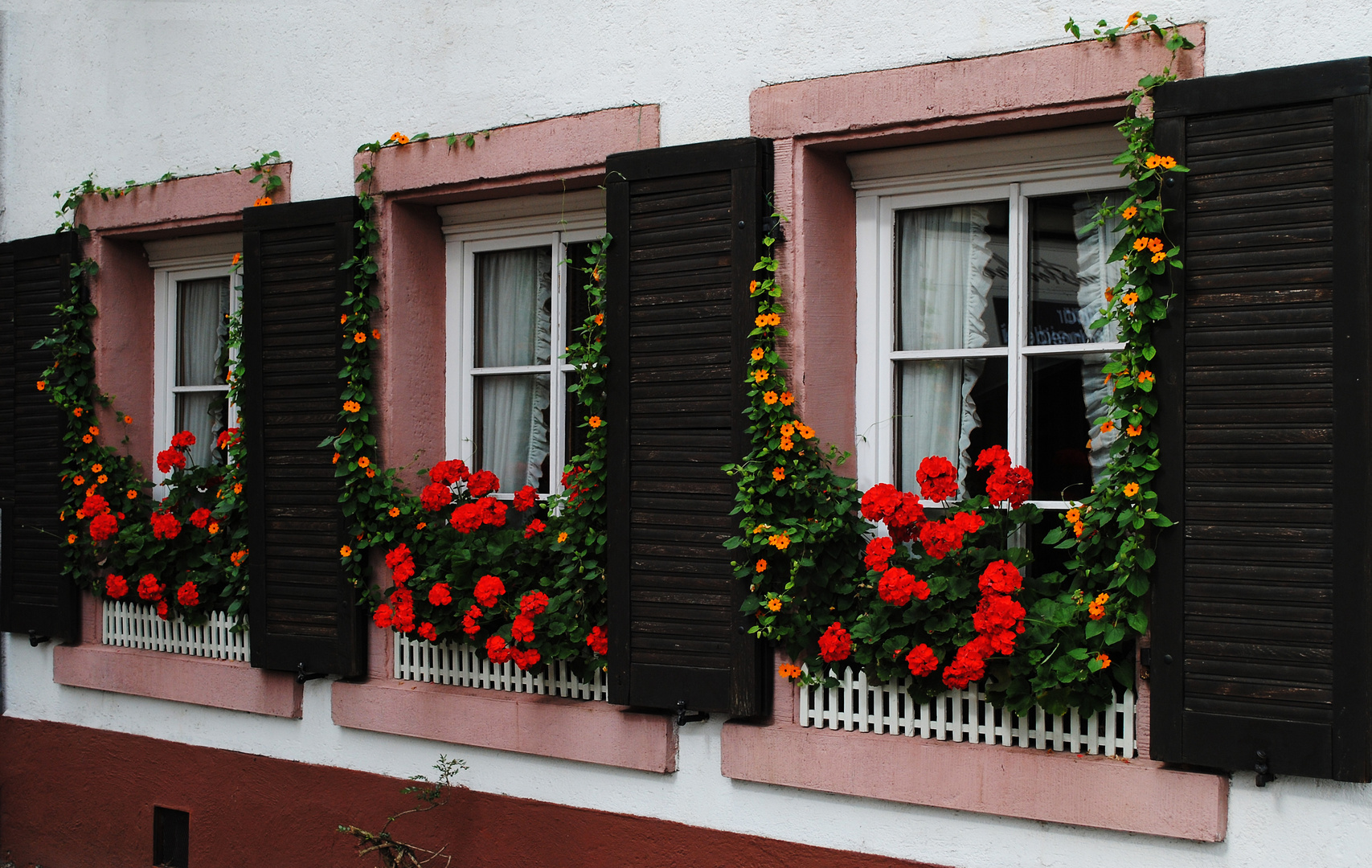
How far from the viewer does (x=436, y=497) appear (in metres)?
4.29

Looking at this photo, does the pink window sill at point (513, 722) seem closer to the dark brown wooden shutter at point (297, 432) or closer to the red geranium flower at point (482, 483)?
the dark brown wooden shutter at point (297, 432)

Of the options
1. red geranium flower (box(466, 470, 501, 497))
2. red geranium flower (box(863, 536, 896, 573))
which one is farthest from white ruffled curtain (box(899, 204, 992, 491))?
red geranium flower (box(466, 470, 501, 497))

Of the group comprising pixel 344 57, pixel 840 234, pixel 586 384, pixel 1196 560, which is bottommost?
pixel 1196 560

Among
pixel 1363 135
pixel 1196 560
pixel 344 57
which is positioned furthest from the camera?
pixel 344 57

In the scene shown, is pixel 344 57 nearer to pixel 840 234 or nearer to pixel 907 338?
pixel 840 234

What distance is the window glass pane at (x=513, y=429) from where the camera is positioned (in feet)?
15.1

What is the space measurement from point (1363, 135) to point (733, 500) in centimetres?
190

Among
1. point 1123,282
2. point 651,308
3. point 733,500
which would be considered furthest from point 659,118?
point 1123,282

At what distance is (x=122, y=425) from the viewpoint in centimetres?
564

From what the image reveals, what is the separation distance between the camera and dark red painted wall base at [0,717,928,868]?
3.97 m

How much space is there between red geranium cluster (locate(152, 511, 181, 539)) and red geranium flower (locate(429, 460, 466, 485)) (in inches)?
57.2

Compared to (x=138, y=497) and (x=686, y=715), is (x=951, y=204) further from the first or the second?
(x=138, y=497)

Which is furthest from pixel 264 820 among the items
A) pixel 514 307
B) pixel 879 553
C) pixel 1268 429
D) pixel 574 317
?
pixel 1268 429

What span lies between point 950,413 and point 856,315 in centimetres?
44
